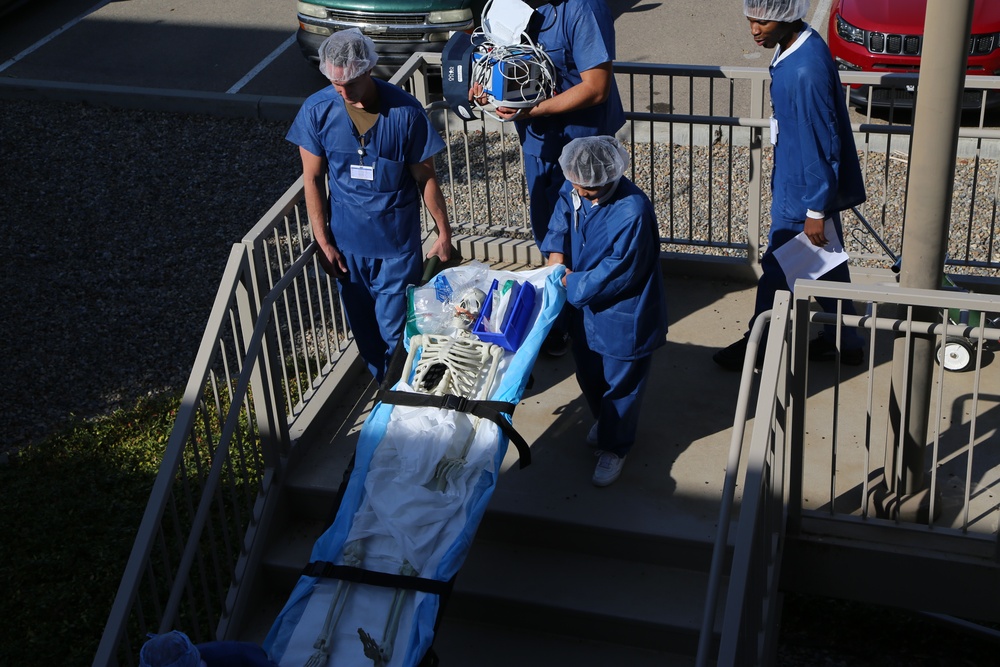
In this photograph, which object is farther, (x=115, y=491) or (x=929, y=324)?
(x=115, y=491)

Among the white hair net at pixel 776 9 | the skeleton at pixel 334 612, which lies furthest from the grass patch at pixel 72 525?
the white hair net at pixel 776 9

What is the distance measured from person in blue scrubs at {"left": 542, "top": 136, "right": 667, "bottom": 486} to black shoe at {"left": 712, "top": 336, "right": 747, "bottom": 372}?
0.73 meters

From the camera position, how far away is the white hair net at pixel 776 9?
4.50 meters

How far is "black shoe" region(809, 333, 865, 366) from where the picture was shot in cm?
523

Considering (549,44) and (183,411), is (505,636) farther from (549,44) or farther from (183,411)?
(549,44)

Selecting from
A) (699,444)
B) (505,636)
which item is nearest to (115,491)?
(505,636)

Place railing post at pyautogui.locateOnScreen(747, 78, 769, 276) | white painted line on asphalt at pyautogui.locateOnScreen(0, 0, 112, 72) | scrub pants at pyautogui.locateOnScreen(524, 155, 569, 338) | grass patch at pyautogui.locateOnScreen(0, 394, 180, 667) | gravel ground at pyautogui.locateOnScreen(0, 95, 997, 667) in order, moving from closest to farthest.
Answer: grass patch at pyautogui.locateOnScreen(0, 394, 180, 667) < scrub pants at pyautogui.locateOnScreen(524, 155, 569, 338) < railing post at pyautogui.locateOnScreen(747, 78, 769, 276) < gravel ground at pyautogui.locateOnScreen(0, 95, 997, 667) < white painted line on asphalt at pyautogui.locateOnScreen(0, 0, 112, 72)

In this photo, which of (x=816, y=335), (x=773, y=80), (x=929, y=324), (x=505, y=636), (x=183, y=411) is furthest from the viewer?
(x=816, y=335)

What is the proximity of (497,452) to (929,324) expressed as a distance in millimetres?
1577

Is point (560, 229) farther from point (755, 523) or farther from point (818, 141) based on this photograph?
point (755, 523)

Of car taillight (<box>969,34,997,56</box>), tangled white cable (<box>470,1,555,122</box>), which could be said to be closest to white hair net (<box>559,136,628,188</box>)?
tangled white cable (<box>470,1,555,122</box>)

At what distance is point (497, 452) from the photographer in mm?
4199

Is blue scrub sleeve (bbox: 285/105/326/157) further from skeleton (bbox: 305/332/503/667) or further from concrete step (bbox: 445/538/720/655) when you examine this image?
concrete step (bbox: 445/538/720/655)

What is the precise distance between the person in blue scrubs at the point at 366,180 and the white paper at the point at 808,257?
58.5 inches
